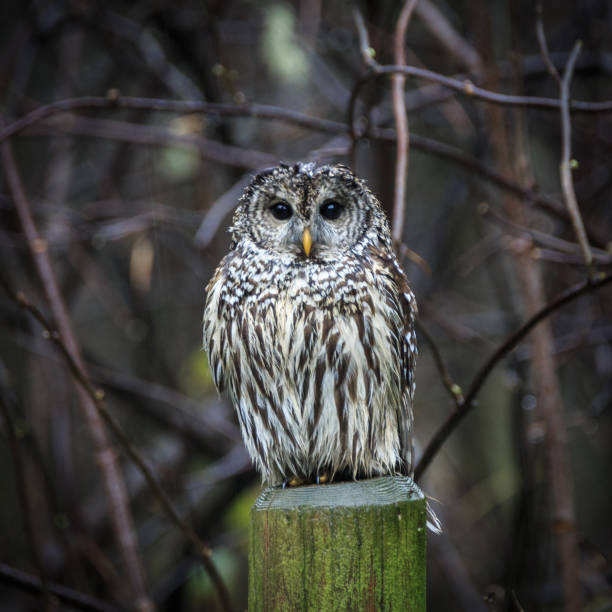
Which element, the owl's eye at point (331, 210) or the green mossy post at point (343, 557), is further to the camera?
the owl's eye at point (331, 210)

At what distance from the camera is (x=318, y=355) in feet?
7.92

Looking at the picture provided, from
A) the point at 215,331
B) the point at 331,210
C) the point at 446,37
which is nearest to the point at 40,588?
the point at 215,331

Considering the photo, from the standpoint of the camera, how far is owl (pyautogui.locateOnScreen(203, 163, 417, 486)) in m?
2.42

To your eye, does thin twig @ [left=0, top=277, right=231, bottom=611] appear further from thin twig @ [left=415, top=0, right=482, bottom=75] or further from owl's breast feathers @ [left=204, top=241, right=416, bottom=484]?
thin twig @ [left=415, top=0, right=482, bottom=75]

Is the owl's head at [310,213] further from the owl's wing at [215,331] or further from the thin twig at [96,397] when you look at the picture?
the thin twig at [96,397]

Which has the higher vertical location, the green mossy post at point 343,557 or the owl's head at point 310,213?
the owl's head at point 310,213

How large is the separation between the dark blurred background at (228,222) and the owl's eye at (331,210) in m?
0.66

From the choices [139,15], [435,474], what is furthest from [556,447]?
[139,15]

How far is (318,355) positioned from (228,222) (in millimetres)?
3132

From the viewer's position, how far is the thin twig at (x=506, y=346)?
6.60 ft

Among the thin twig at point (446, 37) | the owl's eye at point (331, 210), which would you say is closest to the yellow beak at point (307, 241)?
the owl's eye at point (331, 210)

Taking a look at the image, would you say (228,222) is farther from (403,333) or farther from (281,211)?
(403,333)

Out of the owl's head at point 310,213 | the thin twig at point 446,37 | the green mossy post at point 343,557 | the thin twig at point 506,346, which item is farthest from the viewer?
the thin twig at point 446,37

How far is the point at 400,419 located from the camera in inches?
104
